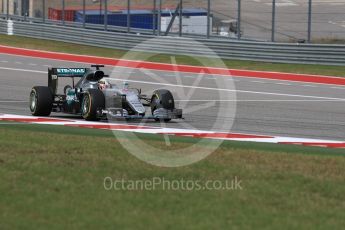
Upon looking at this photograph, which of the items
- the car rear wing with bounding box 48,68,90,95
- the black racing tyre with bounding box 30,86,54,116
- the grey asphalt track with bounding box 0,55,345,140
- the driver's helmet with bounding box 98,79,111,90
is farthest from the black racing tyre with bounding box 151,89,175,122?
the black racing tyre with bounding box 30,86,54,116

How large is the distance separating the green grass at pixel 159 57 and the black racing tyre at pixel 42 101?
1534cm

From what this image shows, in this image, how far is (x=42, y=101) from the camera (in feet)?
55.4

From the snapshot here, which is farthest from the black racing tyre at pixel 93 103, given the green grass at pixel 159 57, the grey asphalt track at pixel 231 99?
the green grass at pixel 159 57

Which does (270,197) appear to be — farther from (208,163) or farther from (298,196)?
(208,163)

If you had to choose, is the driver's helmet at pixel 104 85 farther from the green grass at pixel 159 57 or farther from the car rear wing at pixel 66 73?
the green grass at pixel 159 57

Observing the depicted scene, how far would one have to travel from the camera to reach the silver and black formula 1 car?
16.0 meters

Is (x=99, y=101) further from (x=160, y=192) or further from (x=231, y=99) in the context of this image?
(x=160, y=192)

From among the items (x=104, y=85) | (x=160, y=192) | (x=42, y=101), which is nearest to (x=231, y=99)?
(x=104, y=85)

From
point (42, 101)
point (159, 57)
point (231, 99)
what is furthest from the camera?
point (159, 57)

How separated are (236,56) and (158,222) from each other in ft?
88.7

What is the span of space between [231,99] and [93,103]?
7.04m

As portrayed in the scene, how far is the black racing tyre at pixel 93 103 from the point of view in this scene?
1592 centimetres

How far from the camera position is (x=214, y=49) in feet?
113

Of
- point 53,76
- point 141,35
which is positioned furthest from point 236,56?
point 53,76
